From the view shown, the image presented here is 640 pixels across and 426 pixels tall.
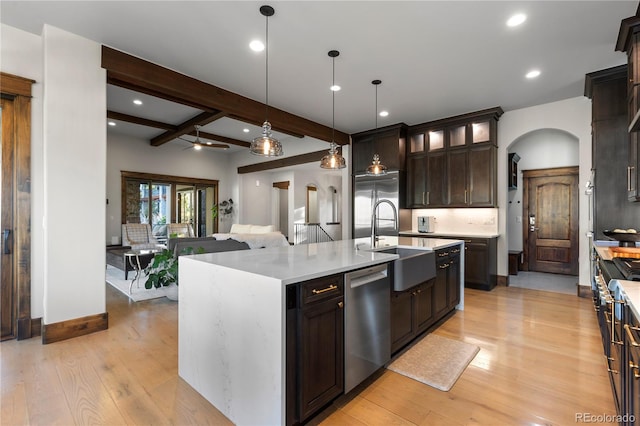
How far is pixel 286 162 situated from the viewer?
335 inches

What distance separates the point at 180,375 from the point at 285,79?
3583 mm

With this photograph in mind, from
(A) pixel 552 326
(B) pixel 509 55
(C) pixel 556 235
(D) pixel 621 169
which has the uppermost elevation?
(B) pixel 509 55

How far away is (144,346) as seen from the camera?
2.78 meters

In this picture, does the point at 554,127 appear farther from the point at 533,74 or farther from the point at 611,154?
the point at 533,74

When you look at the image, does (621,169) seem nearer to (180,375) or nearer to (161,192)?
(180,375)

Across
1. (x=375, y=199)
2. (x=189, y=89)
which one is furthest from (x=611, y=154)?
(x=189, y=89)

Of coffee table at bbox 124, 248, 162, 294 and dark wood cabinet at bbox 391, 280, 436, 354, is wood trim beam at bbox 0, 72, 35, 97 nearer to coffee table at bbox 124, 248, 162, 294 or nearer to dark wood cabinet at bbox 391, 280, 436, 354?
coffee table at bbox 124, 248, 162, 294

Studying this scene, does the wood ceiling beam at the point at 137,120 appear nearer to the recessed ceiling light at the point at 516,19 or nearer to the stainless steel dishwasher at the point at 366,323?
the stainless steel dishwasher at the point at 366,323

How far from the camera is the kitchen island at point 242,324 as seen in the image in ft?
5.08

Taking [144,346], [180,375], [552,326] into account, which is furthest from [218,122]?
[552,326]

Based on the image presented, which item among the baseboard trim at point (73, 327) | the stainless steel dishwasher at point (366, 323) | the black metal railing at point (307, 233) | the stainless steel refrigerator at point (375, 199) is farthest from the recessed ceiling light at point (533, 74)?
the black metal railing at point (307, 233)

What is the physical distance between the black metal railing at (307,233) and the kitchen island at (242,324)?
25.5 ft

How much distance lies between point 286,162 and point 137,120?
3664 mm

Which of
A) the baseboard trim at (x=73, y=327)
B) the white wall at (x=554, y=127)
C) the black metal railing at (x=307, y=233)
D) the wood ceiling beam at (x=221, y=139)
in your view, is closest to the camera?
the baseboard trim at (x=73, y=327)
